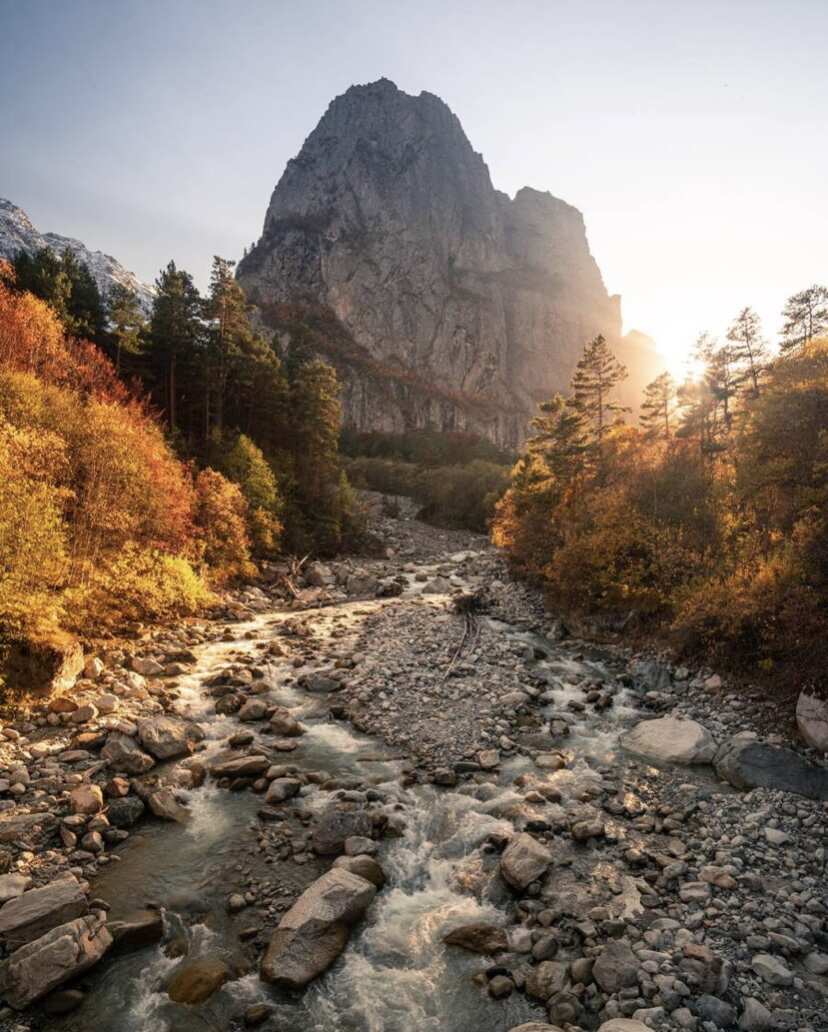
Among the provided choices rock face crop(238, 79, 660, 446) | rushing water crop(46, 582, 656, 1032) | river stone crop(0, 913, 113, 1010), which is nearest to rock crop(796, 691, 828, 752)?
rushing water crop(46, 582, 656, 1032)

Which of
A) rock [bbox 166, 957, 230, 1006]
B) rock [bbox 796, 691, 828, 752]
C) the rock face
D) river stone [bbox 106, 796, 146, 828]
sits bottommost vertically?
rock [bbox 166, 957, 230, 1006]

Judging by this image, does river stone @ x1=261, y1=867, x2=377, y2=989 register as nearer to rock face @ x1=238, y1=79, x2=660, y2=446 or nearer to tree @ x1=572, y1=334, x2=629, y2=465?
tree @ x1=572, y1=334, x2=629, y2=465

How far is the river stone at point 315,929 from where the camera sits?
740 centimetres

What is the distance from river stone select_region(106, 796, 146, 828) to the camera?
10.3 m

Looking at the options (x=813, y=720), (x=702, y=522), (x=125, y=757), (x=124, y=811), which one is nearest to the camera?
(x=124, y=811)

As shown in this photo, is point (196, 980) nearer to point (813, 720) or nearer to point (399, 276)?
point (813, 720)

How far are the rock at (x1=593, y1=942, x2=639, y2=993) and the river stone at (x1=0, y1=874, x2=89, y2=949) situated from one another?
7694mm

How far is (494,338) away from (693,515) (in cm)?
17106

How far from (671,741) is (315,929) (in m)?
10.0

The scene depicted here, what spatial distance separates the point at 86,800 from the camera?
10.4m

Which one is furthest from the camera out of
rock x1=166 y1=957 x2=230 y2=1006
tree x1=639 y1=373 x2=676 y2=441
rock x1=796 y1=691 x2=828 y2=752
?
tree x1=639 y1=373 x2=676 y2=441

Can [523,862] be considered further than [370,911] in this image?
Yes

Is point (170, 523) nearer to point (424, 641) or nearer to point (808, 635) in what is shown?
point (424, 641)

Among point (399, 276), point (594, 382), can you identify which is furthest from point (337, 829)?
point (399, 276)
